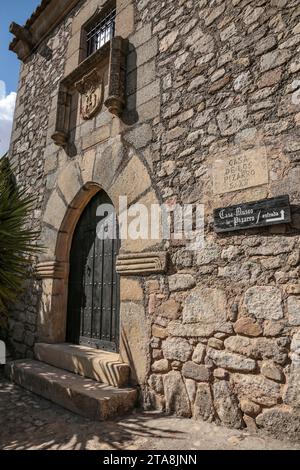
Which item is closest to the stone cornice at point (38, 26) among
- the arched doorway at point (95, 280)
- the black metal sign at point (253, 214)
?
the arched doorway at point (95, 280)

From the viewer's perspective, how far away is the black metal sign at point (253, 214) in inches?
81.0

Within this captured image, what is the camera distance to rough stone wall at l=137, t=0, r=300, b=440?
2.01m

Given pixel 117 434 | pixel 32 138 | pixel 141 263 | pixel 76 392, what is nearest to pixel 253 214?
pixel 141 263

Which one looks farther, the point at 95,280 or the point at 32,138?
the point at 32,138

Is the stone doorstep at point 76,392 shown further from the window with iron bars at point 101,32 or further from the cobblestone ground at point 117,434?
the window with iron bars at point 101,32

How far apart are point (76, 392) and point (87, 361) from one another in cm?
43

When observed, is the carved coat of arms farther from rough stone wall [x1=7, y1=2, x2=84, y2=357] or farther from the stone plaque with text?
the stone plaque with text

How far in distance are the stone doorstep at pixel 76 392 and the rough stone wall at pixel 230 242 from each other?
10.5 inches

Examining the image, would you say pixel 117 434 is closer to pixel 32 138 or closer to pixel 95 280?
pixel 95 280

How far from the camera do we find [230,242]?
2311 mm

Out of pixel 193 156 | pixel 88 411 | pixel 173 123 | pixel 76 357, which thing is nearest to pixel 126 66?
pixel 173 123

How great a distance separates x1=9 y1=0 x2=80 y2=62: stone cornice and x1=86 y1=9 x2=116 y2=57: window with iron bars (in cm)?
65

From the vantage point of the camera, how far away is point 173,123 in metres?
2.86

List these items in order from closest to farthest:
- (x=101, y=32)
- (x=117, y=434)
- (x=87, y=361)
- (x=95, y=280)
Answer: (x=117, y=434) < (x=87, y=361) < (x=95, y=280) < (x=101, y=32)
